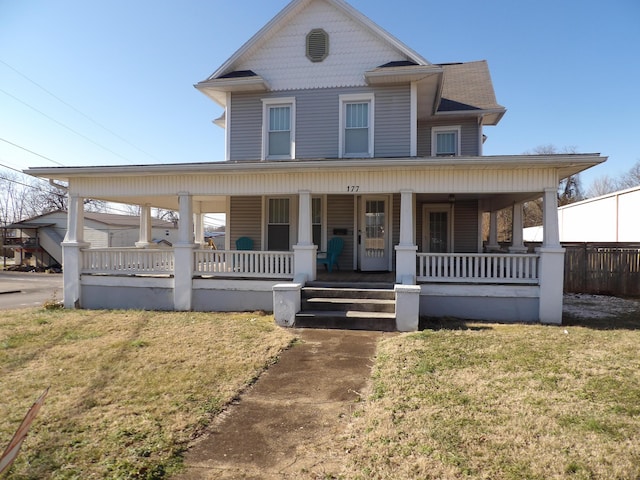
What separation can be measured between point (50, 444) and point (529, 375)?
16.6ft

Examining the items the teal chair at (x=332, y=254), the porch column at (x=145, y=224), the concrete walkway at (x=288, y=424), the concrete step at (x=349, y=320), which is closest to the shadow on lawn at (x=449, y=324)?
the concrete step at (x=349, y=320)

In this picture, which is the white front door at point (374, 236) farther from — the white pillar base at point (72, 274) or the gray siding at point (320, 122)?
the white pillar base at point (72, 274)

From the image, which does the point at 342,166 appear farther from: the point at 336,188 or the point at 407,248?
the point at 407,248

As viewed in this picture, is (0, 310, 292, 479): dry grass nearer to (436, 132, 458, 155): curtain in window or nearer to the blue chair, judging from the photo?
the blue chair

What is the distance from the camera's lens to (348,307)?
25.1 ft

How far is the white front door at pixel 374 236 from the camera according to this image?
35.9 feet

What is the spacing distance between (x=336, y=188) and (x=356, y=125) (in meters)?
2.99

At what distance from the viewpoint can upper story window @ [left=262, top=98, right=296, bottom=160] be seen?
1068cm

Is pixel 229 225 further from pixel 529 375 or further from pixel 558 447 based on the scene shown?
pixel 558 447

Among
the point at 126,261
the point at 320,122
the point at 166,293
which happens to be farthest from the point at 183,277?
the point at 320,122

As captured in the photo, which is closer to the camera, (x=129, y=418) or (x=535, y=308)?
(x=129, y=418)

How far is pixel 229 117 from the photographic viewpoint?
35.9 ft

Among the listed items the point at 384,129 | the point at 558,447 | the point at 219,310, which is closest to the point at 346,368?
the point at 558,447

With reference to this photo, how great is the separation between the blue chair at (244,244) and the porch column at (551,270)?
24.1 feet
